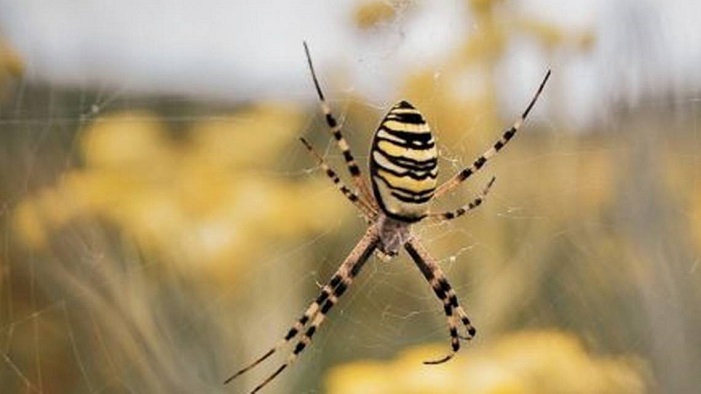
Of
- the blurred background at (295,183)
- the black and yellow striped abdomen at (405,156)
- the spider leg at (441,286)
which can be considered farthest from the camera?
the spider leg at (441,286)

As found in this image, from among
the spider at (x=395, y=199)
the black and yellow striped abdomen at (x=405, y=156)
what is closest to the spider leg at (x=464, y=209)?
the spider at (x=395, y=199)

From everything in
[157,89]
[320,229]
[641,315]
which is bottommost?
[641,315]

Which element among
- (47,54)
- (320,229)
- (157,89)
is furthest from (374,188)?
(47,54)

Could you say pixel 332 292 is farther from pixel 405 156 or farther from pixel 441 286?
pixel 405 156

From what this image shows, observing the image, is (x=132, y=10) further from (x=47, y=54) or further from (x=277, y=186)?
(x=277, y=186)

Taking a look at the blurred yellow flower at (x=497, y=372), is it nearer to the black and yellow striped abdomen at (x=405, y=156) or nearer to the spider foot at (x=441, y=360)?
the spider foot at (x=441, y=360)

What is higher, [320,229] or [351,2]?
[351,2]

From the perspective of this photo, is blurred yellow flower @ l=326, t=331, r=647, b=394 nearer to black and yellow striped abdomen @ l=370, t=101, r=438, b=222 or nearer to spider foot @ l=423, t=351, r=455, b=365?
spider foot @ l=423, t=351, r=455, b=365
